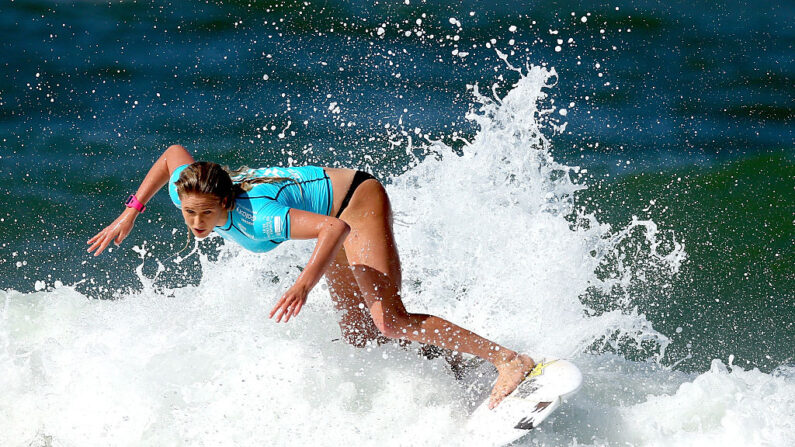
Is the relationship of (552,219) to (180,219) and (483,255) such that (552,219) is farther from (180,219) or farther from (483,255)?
(180,219)

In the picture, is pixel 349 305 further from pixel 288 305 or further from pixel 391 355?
pixel 288 305

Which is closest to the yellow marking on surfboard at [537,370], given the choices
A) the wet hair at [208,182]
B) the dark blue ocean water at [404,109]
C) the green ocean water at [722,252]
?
the wet hair at [208,182]

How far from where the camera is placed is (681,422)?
5.24m

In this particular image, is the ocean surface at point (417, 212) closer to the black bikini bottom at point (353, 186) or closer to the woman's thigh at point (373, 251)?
the woman's thigh at point (373, 251)

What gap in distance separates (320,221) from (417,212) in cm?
263

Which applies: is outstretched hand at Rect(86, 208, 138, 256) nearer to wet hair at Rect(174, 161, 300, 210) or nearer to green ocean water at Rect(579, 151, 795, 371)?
wet hair at Rect(174, 161, 300, 210)

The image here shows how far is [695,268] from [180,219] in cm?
511

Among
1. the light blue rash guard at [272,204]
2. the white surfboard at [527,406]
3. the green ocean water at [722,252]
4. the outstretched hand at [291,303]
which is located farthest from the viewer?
the green ocean water at [722,252]

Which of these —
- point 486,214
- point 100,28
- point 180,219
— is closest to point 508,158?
point 486,214

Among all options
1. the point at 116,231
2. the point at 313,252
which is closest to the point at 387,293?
the point at 313,252

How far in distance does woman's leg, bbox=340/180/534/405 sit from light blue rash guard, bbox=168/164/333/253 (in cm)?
21

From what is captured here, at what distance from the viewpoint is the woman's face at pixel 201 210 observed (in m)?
4.40

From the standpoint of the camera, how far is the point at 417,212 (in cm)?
700

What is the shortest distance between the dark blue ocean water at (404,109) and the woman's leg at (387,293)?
2473 millimetres
